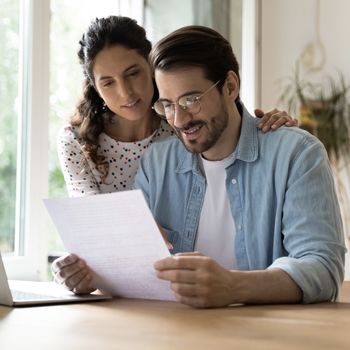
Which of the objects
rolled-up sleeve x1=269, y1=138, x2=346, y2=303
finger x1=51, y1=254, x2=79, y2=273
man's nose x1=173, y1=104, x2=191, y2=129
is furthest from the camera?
man's nose x1=173, y1=104, x2=191, y2=129

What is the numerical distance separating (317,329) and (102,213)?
0.51 m

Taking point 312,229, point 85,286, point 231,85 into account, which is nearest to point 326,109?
point 231,85

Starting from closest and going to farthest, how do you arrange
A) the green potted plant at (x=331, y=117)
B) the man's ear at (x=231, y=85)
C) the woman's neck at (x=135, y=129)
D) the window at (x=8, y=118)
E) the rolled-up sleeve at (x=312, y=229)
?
1. the rolled-up sleeve at (x=312, y=229)
2. the man's ear at (x=231, y=85)
3. the woman's neck at (x=135, y=129)
4. the window at (x=8, y=118)
5. the green potted plant at (x=331, y=117)

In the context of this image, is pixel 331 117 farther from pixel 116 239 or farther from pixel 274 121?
pixel 116 239

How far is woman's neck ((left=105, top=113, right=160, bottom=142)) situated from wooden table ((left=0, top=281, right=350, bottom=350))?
0.90m

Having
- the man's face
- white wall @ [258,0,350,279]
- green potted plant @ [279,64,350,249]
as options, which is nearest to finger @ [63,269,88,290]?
the man's face

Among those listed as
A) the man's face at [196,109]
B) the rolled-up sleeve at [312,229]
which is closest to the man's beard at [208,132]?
the man's face at [196,109]

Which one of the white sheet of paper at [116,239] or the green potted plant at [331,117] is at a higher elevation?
the green potted plant at [331,117]

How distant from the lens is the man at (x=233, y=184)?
1.64 m

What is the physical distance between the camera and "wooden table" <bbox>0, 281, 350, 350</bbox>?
3.51 ft

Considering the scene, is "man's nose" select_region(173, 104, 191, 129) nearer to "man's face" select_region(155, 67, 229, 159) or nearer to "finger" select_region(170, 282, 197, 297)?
"man's face" select_region(155, 67, 229, 159)

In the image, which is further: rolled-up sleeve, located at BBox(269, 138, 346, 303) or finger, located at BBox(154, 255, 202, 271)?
rolled-up sleeve, located at BBox(269, 138, 346, 303)

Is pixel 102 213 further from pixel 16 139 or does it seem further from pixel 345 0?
A: pixel 345 0

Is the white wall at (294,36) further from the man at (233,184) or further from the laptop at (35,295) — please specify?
the laptop at (35,295)
